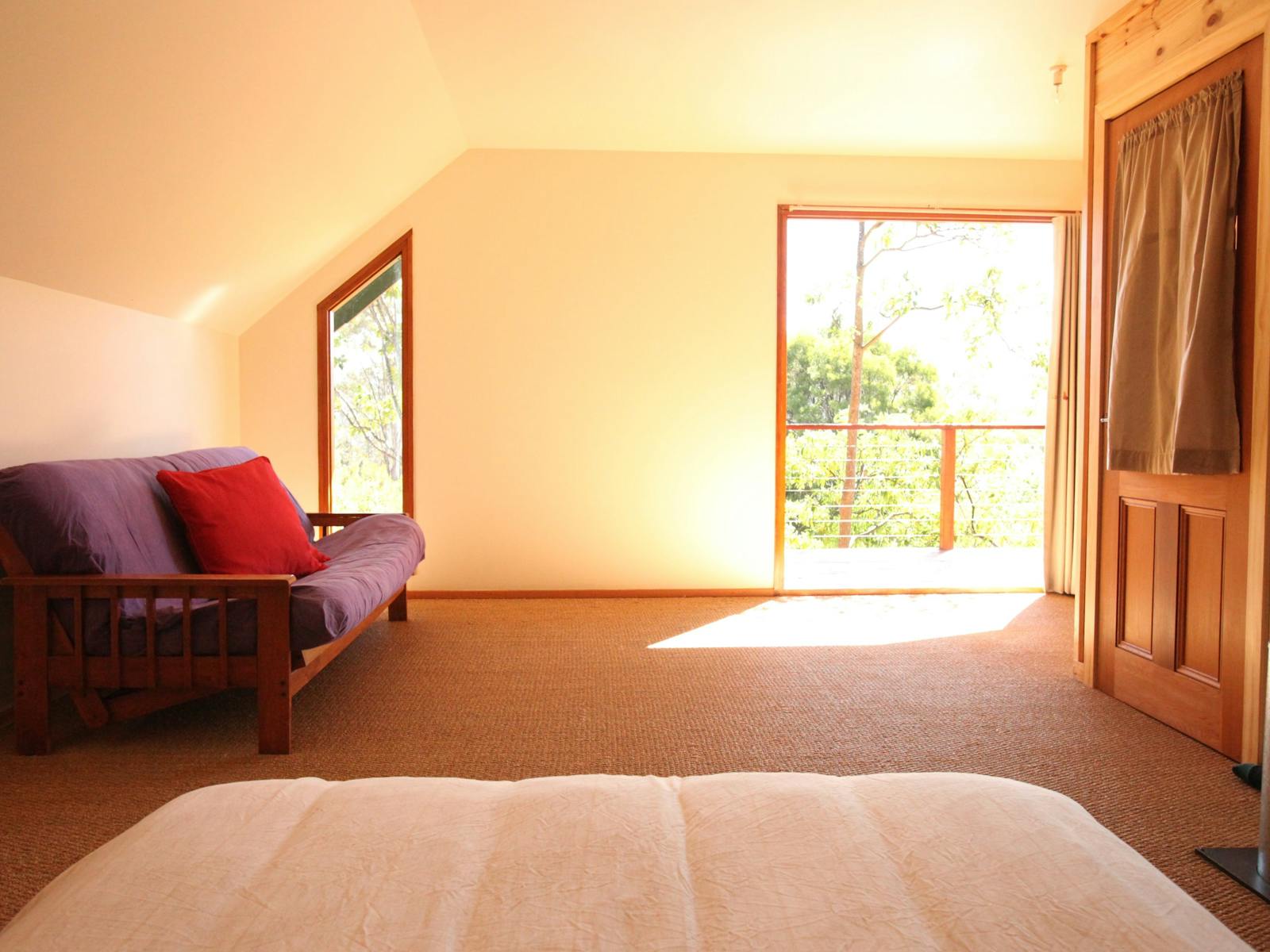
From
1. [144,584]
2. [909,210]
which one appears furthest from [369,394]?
[909,210]

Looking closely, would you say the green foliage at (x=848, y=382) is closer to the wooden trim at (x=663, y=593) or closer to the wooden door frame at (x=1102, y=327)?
the wooden trim at (x=663, y=593)

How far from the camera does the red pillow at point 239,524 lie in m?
2.68

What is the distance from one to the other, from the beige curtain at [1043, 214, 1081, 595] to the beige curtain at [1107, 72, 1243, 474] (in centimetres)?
171

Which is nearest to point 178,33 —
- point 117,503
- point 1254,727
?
point 117,503

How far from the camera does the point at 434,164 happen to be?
4.21 m

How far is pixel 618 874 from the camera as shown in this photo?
2.77 ft

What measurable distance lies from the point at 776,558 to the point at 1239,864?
280 centimetres

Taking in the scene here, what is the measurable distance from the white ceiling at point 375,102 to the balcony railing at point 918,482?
1.80m

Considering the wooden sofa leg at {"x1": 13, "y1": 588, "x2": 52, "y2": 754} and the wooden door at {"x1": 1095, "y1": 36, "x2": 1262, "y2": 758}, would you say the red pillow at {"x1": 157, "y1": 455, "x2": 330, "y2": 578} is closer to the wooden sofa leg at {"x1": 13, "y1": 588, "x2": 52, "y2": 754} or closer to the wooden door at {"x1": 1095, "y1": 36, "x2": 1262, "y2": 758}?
the wooden sofa leg at {"x1": 13, "y1": 588, "x2": 52, "y2": 754}

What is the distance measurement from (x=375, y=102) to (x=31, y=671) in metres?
2.33

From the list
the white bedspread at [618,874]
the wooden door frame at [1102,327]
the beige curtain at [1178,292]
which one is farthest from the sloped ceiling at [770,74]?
the white bedspread at [618,874]

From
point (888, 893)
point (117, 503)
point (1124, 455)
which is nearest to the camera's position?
point (888, 893)

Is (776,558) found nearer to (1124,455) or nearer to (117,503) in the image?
(1124,455)

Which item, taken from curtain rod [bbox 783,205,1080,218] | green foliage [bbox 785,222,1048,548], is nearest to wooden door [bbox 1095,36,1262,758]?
curtain rod [bbox 783,205,1080,218]
